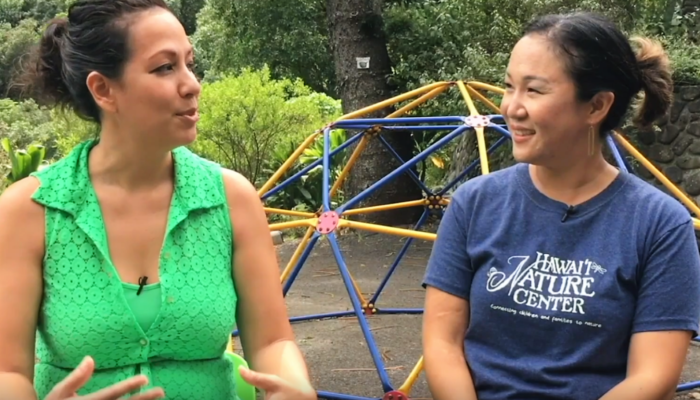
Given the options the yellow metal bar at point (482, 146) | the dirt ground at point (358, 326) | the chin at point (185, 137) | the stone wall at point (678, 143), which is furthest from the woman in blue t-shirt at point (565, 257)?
the stone wall at point (678, 143)

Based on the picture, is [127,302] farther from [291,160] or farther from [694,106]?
[694,106]

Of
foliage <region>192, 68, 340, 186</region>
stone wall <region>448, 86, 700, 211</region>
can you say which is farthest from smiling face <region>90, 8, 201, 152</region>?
foliage <region>192, 68, 340, 186</region>

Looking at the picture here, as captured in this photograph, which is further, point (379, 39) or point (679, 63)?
point (379, 39)

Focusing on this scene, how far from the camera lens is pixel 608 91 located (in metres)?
1.77

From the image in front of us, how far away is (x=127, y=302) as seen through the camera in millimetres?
1601

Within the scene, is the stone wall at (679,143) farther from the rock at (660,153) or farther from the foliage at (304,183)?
the foliage at (304,183)

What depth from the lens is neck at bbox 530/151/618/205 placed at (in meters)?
1.77

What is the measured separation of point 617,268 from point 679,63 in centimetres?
499

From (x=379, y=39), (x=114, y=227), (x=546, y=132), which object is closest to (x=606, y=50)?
(x=546, y=132)

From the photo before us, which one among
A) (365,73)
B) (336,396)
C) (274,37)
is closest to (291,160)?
(336,396)

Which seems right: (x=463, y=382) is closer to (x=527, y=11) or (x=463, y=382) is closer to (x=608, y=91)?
(x=608, y=91)

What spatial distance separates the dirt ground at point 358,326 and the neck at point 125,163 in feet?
7.46

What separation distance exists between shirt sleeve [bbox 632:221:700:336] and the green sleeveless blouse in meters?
0.83

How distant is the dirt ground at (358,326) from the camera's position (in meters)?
4.00
